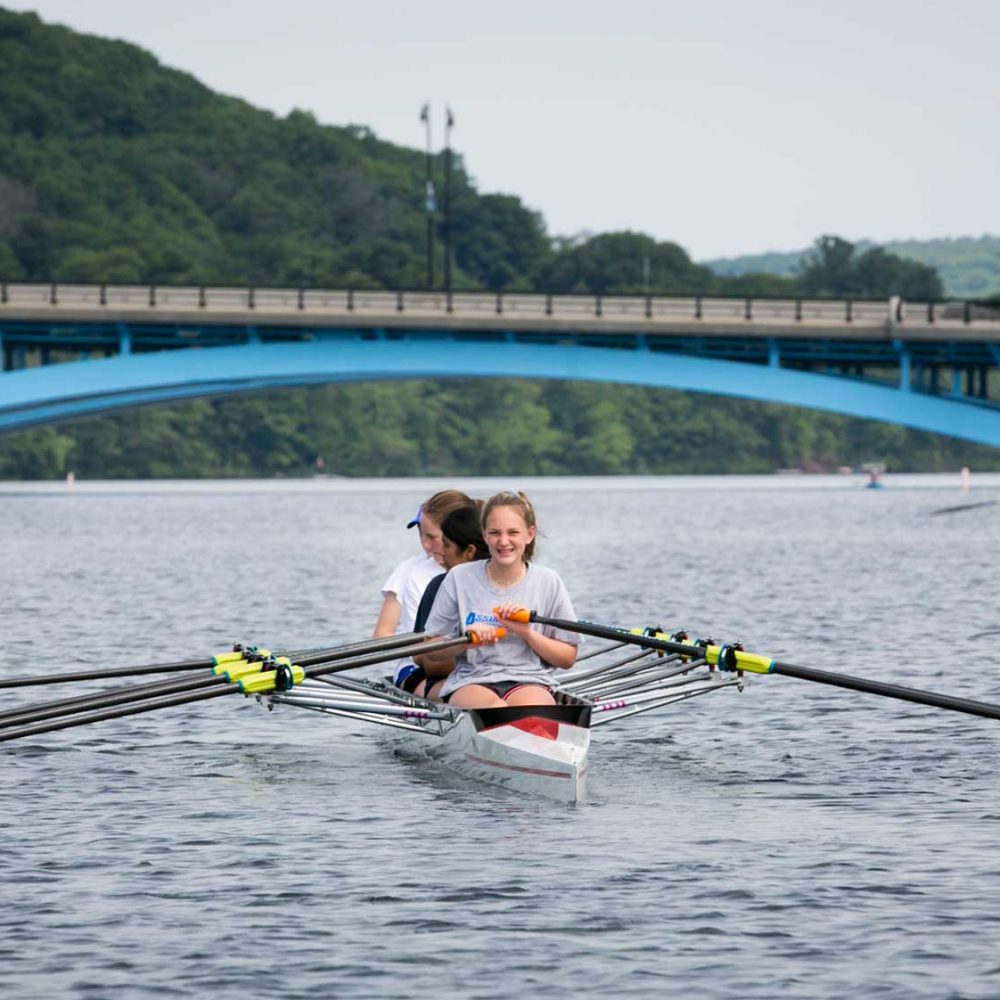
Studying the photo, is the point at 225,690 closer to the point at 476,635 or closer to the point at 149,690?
the point at 149,690

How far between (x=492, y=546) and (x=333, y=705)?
2.33 metres

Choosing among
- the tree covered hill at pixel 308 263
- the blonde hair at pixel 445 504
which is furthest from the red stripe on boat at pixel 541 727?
the tree covered hill at pixel 308 263

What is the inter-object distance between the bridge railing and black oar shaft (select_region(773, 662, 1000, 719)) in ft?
204

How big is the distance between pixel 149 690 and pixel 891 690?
183 inches

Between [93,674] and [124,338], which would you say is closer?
[93,674]

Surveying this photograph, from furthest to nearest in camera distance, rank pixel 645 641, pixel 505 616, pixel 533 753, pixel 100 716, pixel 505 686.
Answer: pixel 645 641
pixel 505 686
pixel 533 753
pixel 505 616
pixel 100 716

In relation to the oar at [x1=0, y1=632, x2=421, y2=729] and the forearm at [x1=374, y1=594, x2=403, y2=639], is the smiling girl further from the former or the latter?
the forearm at [x1=374, y1=594, x2=403, y2=639]

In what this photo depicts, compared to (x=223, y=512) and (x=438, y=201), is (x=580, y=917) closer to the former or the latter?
(x=223, y=512)

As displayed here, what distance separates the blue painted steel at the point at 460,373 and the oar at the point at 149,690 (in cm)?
6180

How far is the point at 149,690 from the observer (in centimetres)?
1366

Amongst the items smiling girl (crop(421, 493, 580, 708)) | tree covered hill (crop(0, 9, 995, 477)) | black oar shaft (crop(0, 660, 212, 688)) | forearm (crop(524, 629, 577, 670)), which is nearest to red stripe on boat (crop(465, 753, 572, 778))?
smiling girl (crop(421, 493, 580, 708))

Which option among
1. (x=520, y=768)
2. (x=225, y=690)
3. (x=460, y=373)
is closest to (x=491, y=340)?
(x=460, y=373)

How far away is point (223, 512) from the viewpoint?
7850cm

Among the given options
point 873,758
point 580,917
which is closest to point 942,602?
point 873,758
